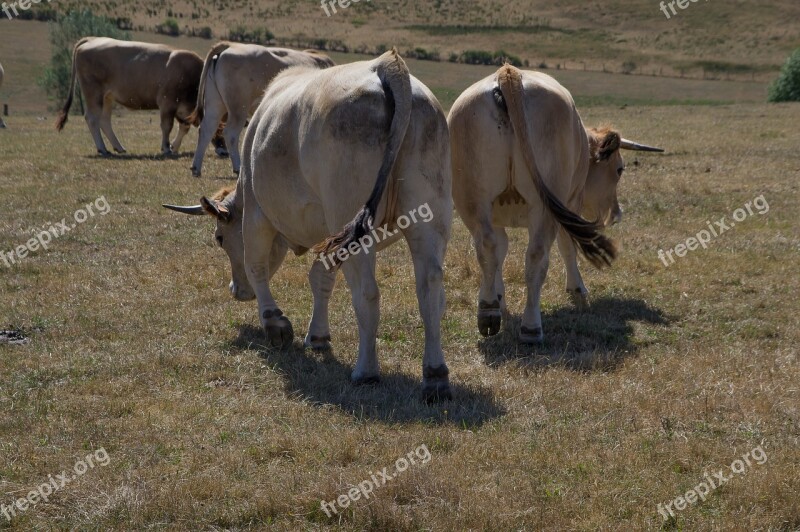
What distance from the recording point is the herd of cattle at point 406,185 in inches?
243

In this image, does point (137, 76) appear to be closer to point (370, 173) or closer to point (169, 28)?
point (370, 173)

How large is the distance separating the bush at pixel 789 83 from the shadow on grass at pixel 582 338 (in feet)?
143

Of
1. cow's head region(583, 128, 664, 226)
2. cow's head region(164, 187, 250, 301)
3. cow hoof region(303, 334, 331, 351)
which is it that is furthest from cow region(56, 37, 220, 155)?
cow hoof region(303, 334, 331, 351)

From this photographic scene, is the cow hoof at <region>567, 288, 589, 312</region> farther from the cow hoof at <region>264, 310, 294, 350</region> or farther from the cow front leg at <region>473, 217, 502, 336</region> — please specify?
the cow hoof at <region>264, 310, 294, 350</region>

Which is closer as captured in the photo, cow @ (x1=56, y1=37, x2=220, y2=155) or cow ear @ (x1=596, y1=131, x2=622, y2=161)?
cow ear @ (x1=596, y1=131, x2=622, y2=161)

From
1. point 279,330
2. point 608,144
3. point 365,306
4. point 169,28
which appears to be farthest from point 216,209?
point 169,28

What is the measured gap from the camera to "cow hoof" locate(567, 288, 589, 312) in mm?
9055

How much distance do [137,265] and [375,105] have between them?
514 centimetres

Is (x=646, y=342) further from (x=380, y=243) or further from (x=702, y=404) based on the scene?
(x=380, y=243)

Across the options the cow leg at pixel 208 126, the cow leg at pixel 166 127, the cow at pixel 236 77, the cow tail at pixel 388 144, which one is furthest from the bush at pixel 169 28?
the cow tail at pixel 388 144

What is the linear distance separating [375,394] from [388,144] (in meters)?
1.62

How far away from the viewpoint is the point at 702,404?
19.9 ft

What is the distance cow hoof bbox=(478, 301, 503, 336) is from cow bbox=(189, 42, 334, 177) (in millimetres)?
9294

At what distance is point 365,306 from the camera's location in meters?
6.41
